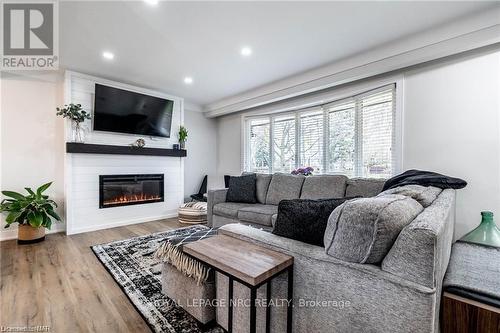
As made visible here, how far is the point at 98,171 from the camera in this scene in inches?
148

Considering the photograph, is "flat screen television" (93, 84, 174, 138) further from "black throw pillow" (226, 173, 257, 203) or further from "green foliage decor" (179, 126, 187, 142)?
"black throw pillow" (226, 173, 257, 203)

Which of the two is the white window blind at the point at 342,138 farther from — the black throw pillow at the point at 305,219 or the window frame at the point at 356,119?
the black throw pillow at the point at 305,219

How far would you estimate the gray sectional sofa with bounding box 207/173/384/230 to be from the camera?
2846 mm

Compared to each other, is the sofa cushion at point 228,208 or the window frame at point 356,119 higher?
the window frame at point 356,119

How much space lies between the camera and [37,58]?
121 inches

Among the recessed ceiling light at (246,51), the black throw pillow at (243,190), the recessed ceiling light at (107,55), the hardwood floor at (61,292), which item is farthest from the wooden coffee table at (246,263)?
the recessed ceiling light at (107,55)

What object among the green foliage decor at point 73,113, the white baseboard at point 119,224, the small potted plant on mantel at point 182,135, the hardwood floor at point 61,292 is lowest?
the hardwood floor at point 61,292

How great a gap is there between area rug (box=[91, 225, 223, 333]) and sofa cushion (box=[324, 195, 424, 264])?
108 cm

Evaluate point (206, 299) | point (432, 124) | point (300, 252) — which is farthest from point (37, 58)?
point (432, 124)

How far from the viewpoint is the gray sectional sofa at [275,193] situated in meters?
2.85

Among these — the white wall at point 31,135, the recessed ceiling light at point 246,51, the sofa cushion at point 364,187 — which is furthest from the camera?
the white wall at point 31,135

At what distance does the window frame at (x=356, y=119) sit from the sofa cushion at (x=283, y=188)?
70 cm

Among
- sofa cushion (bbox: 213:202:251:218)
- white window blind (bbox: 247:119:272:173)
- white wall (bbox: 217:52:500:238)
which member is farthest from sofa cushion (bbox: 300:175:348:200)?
white window blind (bbox: 247:119:272:173)

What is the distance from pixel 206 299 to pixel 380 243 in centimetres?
119
